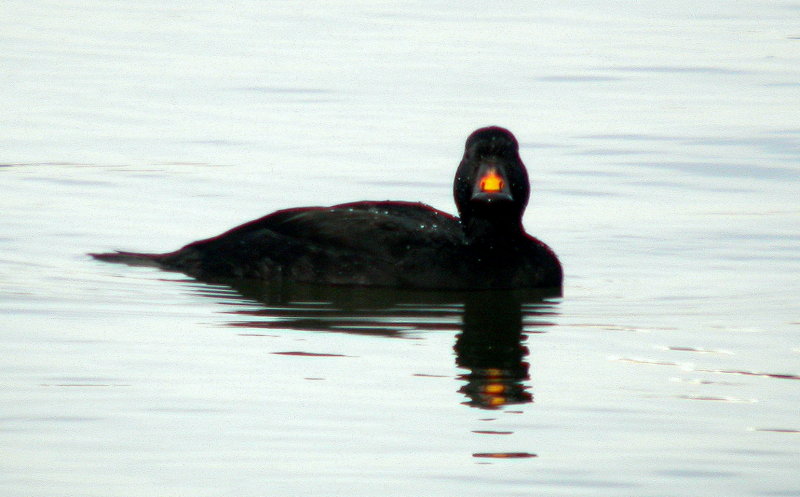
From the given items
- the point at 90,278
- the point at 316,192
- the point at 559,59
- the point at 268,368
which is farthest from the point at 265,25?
the point at 268,368

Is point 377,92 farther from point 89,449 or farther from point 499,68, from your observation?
point 89,449

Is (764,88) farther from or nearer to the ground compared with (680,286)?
farther from the ground

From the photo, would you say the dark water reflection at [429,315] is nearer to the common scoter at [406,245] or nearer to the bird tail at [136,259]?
the common scoter at [406,245]

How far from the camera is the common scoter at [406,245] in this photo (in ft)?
29.6

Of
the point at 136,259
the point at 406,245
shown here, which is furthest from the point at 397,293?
the point at 136,259

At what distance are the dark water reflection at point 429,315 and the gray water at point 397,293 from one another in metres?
0.03

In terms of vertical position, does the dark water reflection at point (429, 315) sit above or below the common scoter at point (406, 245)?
below

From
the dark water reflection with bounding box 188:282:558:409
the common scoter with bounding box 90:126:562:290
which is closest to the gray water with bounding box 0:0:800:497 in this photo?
the dark water reflection with bounding box 188:282:558:409

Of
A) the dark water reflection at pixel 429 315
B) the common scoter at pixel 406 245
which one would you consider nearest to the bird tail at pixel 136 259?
the common scoter at pixel 406 245

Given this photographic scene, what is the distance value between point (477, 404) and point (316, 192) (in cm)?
544

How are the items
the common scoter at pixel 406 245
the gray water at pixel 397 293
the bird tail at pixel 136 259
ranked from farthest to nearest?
the bird tail at pixel 136 259, the common scoter at pixel 406 245, the gray water at pixel 397 293

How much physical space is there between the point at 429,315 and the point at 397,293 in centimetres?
61

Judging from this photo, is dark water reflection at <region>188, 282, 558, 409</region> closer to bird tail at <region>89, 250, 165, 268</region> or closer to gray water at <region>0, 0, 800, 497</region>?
gray water at <region>0, 0, 800, 497</region>

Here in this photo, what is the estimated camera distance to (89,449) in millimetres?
5684
